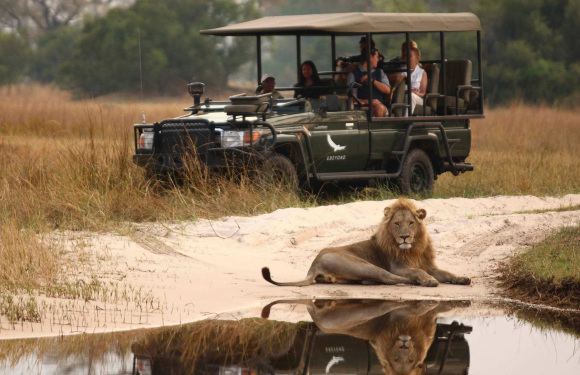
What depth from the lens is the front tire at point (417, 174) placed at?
44.1ft

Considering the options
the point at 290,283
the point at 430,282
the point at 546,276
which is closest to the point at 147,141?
the point at 290,283

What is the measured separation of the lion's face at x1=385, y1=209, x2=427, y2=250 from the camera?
8.44 m

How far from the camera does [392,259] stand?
338 inches

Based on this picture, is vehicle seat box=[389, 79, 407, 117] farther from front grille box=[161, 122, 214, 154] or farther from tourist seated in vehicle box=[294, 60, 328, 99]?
front grille box=[161, 122, 214, 154]

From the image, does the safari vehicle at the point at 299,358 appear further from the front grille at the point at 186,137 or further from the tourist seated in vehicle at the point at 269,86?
the tourist seated in vehicle at the point at 269,86

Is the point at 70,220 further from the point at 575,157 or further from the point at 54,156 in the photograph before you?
the point at 575,157

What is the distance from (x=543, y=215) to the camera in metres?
11.4

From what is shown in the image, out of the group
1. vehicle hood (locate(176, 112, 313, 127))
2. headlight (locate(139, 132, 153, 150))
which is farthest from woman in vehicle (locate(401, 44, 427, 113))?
headlight (locate(139, 132, 153, 150))

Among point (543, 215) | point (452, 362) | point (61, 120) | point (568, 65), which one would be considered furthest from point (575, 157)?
point (568, 65)

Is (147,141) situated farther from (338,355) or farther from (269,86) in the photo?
(338,355)

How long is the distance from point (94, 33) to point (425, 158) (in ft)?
92.9

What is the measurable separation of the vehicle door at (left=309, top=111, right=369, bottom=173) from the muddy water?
4862 millimetres

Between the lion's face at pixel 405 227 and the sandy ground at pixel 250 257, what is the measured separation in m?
0.35

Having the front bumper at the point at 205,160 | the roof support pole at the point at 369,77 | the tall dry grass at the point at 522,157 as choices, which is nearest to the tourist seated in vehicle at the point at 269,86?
the roof support pole at the point at 369,77
